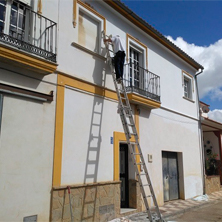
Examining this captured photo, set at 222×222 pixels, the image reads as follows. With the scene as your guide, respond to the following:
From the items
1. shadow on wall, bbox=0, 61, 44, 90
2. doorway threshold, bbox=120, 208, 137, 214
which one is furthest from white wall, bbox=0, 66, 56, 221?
doorway threshold, bbox=120, 208, 137, 214

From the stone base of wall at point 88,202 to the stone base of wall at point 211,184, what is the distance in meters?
7.42

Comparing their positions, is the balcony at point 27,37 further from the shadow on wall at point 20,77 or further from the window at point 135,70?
the window at point 135,70

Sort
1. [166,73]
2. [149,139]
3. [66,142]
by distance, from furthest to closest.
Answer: [166,73], [149,139], [66,142]

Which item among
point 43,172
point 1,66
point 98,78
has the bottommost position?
point 43,172

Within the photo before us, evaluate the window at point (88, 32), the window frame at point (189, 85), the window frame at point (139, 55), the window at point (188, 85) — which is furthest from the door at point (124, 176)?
the window at point (188, 85)

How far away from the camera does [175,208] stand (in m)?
8.97

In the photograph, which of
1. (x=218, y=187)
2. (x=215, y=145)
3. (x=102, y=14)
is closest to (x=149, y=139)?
(x=102, y=14)

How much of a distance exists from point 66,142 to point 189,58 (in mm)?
8818

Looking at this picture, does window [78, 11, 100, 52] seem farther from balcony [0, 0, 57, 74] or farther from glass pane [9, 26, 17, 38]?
glass pane [9, 26, 17, 38]

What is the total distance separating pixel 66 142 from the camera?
20.3 feet

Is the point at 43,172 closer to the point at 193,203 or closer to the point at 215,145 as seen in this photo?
the point at 193,203

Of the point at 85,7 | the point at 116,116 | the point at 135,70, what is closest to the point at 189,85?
the point at 135,70

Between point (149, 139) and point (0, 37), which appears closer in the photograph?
point (0, 37)

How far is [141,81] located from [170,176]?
427cm
